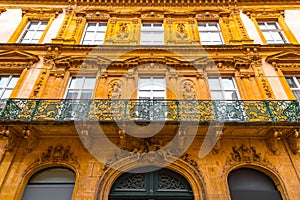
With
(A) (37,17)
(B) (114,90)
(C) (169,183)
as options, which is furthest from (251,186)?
(A) (37,17)

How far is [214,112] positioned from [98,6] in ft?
32.2

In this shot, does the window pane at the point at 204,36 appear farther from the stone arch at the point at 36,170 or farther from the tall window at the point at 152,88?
the stone arch at the point at 36,170

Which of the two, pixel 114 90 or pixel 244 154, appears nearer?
pixel 244 154

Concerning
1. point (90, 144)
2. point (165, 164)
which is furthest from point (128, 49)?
point (165, 164)

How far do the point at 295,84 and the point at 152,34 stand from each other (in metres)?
7.10

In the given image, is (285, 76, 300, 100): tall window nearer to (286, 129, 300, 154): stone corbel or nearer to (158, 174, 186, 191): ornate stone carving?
(286, 129, 300, 154): stone corbel

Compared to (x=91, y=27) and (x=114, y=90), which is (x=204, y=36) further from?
(x=91, y=27)

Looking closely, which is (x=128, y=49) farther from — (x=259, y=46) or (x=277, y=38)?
(x=277, y=38)

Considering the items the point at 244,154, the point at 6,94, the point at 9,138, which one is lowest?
the point at 244,154

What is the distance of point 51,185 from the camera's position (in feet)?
20.2

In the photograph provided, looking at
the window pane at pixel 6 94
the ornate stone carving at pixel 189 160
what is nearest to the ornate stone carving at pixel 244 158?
the ornate stone carving at pixel 189 160

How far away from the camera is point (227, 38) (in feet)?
33.4

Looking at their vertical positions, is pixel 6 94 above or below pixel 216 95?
below

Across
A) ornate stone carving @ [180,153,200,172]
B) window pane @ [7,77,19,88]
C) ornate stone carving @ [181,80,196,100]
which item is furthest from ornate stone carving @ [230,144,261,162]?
window pane @ [7,77,19,88]
